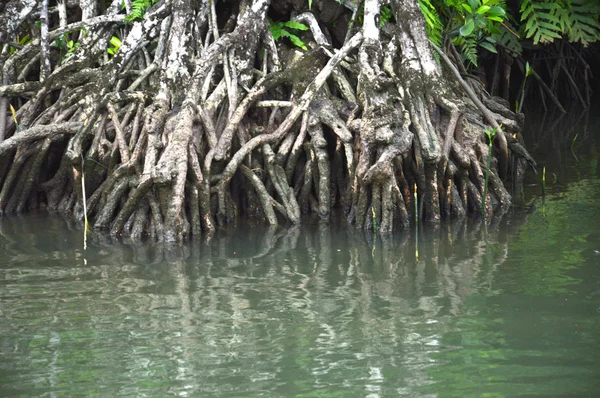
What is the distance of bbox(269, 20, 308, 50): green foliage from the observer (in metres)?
9.51

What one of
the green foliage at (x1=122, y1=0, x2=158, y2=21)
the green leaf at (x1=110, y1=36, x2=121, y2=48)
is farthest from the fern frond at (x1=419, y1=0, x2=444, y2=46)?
the green leaf at (x1=110, y1=36, x2=121, y2=48)

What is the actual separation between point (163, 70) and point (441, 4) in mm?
3371

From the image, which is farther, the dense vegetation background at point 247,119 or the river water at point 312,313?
the dense vegetation background at point 247,119

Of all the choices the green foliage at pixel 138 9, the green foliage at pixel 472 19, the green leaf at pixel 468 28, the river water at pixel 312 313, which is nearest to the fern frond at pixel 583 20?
the green foliage at pixel 472 19

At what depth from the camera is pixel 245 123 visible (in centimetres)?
909

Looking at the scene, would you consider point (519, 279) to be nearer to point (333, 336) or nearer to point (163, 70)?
point (333, 336)

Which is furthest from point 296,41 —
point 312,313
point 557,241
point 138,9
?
point 312,313

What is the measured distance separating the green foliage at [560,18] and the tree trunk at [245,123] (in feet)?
9.96

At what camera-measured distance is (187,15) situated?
29.7 ft

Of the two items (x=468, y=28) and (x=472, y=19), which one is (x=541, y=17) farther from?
(x=468, y=28)

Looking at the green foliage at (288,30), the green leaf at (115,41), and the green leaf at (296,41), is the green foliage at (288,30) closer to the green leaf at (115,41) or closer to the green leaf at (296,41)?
the green leaf at (296,41)

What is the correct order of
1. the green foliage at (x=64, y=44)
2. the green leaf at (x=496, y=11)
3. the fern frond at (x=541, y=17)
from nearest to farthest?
the green leaf at (x=496, y=11)
the green foliage at (x=64, y=44)
the fern frond at (x=541, y=17)

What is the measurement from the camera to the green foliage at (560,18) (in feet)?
41.3

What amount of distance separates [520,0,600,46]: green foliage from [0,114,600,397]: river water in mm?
4832
